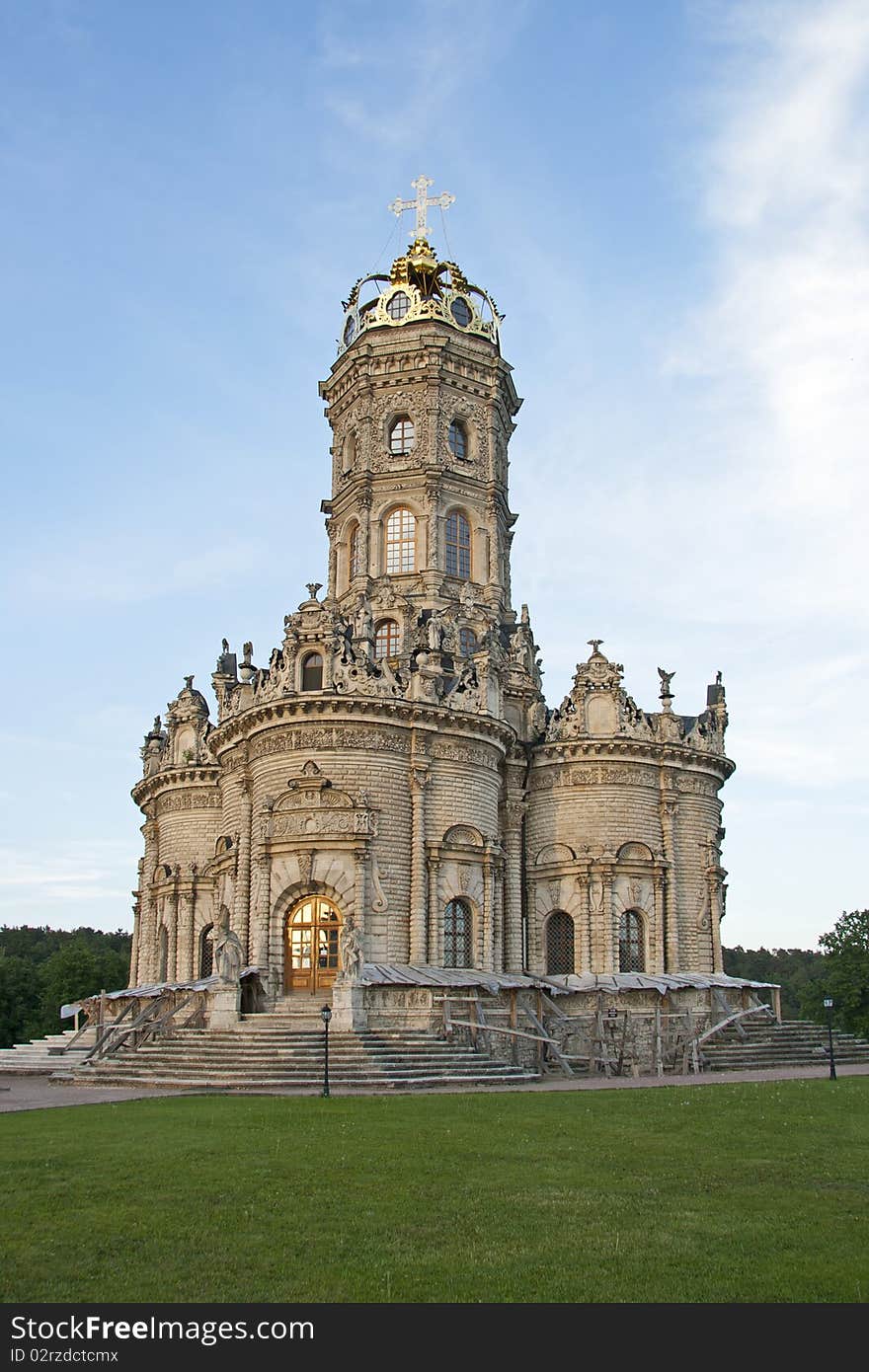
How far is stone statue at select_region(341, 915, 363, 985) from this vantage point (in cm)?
3723

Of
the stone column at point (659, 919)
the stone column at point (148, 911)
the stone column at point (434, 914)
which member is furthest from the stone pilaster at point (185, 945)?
the stone column at point (659, 919)

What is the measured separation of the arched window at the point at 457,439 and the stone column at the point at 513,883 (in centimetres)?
1604

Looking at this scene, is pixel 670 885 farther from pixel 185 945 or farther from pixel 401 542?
pixel 185 945

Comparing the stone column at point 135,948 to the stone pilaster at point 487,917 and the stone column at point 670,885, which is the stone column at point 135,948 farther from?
the stone column at point 670,885

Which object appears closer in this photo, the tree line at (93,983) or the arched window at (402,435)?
the arched window at (402,435)

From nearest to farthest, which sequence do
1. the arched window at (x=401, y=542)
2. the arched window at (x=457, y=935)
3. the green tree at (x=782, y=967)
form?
the arched window at (x=457, y=935)
the arched window at (x=401, y=542)
the green tree at (x=782, y=967)

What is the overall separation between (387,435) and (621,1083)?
31.3m

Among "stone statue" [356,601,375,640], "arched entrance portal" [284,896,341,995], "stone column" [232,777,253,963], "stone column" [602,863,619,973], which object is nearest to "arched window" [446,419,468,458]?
"stone statue" [356,601,375,640]

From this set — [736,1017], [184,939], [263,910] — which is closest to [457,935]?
[263,910]

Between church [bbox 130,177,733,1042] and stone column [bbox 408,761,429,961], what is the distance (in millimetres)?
67

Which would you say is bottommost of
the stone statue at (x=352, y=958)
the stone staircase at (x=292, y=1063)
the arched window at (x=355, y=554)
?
the stone staircase at (x=292, y=1063)

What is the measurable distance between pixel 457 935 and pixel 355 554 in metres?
18.6

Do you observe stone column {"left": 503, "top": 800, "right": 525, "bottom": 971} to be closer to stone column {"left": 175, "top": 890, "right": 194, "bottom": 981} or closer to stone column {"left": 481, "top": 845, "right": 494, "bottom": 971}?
stone column {"left": 481, "top": 845, "right": 494, "bottom": 971}

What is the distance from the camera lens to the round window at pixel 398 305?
56.0 m
